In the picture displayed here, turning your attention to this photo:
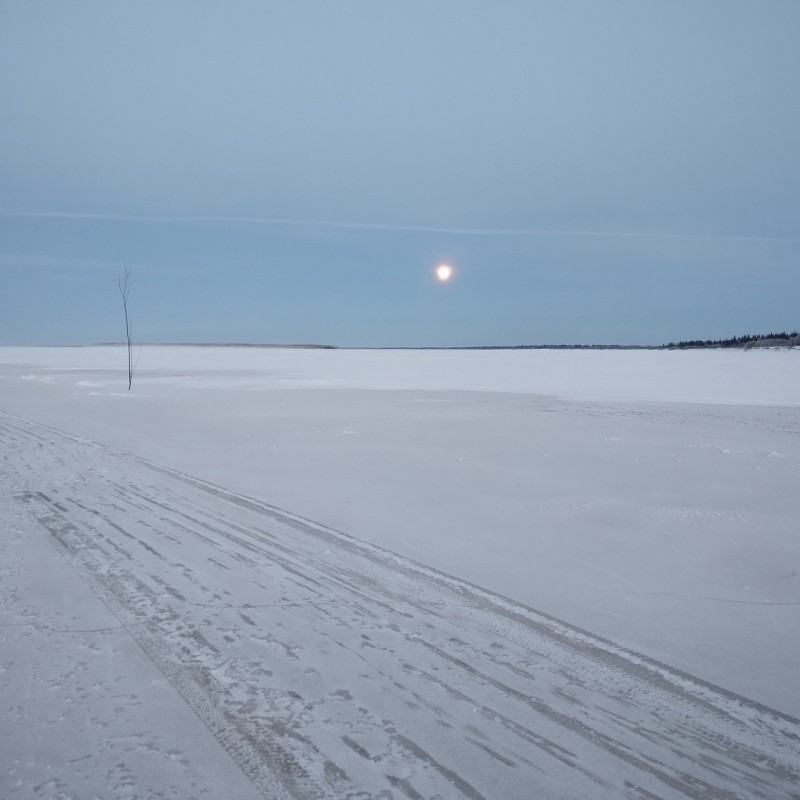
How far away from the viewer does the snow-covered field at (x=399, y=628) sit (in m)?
2.10

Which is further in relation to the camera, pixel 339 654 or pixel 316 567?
pixel 316 567

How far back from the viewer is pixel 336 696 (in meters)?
2.47

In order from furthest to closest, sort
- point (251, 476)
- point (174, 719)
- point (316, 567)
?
point (251, 476) → point (316, 567) → point (174, 719)

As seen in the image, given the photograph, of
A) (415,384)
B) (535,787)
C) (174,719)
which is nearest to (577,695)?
(535,787)

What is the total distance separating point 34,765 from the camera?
2064mm

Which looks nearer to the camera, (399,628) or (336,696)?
(336,696)

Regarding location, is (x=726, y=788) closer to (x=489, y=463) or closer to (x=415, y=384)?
(x=489, y=463)

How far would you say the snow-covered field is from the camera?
2.10 m

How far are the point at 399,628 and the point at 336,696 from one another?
665 millimetres

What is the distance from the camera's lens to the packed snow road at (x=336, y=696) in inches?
80.2

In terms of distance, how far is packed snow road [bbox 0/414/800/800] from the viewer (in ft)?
6.68

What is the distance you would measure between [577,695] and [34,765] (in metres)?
2.16

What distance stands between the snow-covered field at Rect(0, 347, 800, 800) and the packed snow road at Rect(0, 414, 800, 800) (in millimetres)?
11

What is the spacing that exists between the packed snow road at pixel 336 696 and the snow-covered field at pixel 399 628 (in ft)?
0.04
